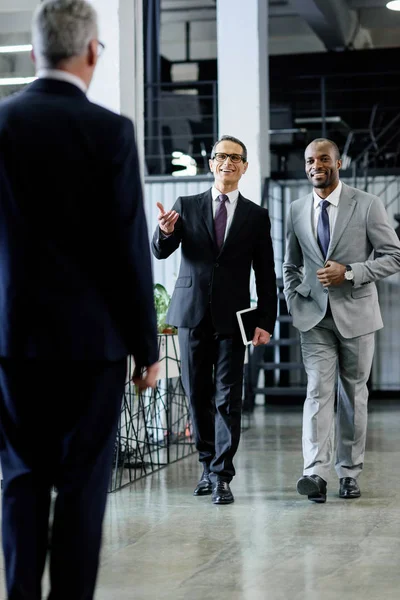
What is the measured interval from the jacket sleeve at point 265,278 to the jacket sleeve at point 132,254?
2.48 meters

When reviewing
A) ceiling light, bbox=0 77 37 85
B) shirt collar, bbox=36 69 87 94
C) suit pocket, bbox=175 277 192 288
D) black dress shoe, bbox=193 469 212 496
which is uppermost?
ceiling light, bbox=0 77 37 85

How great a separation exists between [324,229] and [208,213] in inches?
22.3

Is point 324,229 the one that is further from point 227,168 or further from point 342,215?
point 227,168

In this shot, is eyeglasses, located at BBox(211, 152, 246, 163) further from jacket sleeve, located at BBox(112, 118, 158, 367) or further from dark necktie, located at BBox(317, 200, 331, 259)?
jacket sleeve, located at BBox(112, 118, 158, 367)

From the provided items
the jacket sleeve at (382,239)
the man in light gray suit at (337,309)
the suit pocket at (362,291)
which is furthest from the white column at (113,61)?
the suit pocket at (362,291)

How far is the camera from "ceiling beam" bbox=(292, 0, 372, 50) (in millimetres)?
11500

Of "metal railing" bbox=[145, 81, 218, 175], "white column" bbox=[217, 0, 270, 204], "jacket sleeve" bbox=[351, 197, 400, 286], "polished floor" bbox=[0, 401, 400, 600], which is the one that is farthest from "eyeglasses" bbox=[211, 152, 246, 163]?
"metal railing" bbox=[145, 81, 218, 175]

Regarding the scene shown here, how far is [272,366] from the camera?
9133 millimetres

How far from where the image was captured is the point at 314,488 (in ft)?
14.9

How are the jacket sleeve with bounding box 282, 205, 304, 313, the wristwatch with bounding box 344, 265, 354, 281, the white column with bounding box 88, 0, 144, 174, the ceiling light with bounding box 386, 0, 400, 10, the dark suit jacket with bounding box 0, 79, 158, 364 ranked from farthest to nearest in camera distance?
the ceiling light with bounding box 386, 0, 400, 10
the white column with bounding box 88, 0, 144, 174
the jacket sleeve with bounding box 282, 205, 304, 313
the wristwatch with bounding box 344, 265, 354, 281
the dark suit jacket with bounding box 0, 79, 158, 364

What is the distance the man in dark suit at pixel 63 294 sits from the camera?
2.07m

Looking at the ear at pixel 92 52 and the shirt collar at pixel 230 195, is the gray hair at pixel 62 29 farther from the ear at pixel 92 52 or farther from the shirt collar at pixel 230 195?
the shirt collar at pixel 230 195

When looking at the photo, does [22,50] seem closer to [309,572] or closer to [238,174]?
[238,174]

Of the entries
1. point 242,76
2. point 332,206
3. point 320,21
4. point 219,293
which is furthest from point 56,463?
point 320,21
